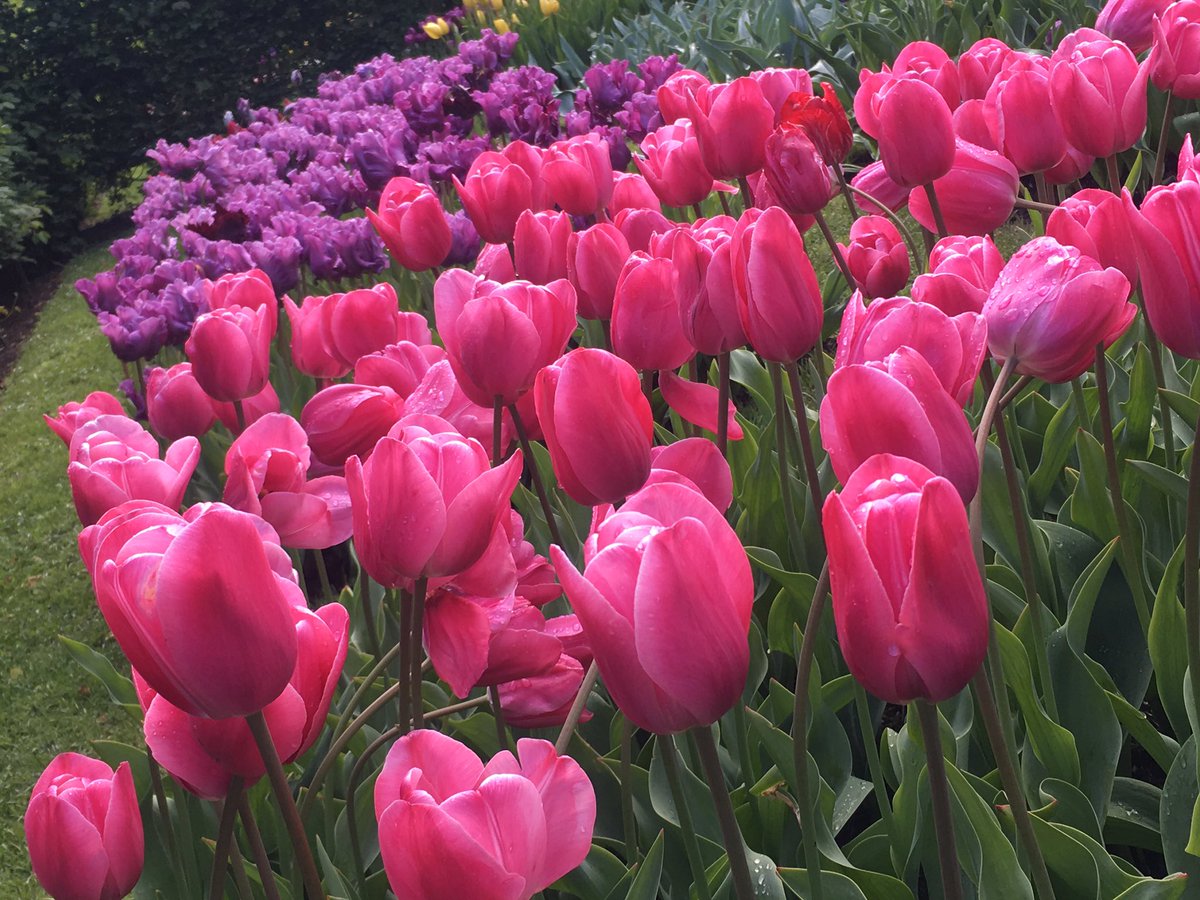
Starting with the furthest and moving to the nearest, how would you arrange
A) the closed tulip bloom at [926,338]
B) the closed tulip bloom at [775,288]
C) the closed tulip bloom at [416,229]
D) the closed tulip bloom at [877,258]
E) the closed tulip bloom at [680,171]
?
the closed tulip bloom at [416,229], the closed tulip bloom at [680,171], the closed tulip bloom at [877,258], the closed tulip bloom at [775,288], the closed tulip bloom at [926,338]

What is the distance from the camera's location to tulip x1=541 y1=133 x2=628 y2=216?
7.21ft

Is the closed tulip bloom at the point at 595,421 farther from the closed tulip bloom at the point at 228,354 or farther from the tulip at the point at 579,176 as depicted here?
the tulip at the point at 579,176

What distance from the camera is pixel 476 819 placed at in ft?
2.12

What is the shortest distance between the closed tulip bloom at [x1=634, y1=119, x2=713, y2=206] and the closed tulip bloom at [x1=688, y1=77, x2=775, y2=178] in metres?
0.11

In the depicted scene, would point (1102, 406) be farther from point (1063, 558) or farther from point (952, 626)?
point (952, 626)

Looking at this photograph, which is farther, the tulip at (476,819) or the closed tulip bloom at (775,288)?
the closed tulip bloom at (775,288)

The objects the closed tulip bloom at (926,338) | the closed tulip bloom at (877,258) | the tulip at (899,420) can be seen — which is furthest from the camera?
the closed tulip bloom at (877,258)

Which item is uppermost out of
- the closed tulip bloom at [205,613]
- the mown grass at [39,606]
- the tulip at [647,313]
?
the closed tulip bloom at [205,613]

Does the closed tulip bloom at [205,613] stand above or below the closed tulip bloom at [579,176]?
above

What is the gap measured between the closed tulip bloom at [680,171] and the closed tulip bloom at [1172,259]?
Answer: 1.08 m

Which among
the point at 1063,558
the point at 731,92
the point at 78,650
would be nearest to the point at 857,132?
the point at 731,92

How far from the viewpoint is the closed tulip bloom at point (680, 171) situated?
199 centimetres

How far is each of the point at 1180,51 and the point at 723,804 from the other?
1.57 metres

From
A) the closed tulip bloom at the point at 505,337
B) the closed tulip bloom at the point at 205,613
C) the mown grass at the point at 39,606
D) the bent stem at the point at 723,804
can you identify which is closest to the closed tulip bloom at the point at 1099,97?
the closed tulip bloom at the point at 505,337
